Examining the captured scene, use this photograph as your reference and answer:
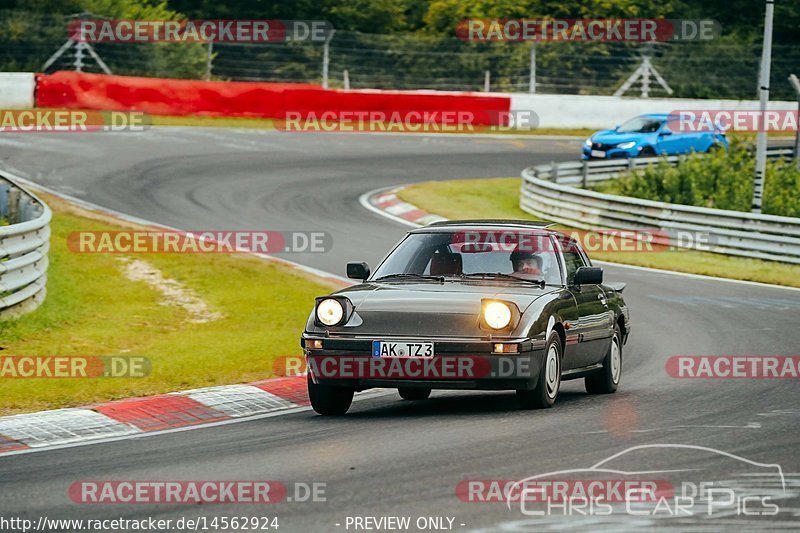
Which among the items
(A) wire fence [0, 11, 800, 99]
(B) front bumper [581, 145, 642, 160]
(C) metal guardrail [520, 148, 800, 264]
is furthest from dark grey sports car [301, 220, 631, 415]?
(A) wire fence [0, 11, 800, 99]

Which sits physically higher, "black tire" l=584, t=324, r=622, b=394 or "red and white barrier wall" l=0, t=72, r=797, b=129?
"red and white barrier wall" l=0, t=72, r=797, b=129

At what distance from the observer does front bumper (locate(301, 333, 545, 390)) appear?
370 inches

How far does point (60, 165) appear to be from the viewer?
28.9 meters

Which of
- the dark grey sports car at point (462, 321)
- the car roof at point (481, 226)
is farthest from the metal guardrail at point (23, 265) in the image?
the car roof at point (481, 226)

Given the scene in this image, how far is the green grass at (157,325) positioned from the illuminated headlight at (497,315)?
3076mm

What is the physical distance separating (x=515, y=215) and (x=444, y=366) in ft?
60.9

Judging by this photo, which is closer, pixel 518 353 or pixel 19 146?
pixel 518 353

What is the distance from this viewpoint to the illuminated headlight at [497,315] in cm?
945

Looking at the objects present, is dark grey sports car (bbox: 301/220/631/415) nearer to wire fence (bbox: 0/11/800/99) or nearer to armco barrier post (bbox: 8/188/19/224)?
armco barrier post (bbox: 8/188/19/224)

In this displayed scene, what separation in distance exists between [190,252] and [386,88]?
2257 centimetres

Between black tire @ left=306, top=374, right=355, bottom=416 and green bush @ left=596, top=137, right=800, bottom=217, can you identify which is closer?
black tire @ left=306, top=374, right=355, bottom=416

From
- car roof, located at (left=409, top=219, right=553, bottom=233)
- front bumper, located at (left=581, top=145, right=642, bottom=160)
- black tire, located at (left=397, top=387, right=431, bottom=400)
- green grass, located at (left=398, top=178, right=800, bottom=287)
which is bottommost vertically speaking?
green grass, located at (left=398, top=178, right=800, bottom=287)

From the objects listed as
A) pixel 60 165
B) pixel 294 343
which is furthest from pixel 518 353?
pixel 60 165

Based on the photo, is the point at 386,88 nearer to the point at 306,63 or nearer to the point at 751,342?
the point at 306,63
